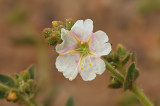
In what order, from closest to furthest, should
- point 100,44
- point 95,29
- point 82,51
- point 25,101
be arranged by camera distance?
point 100,44 → point 82,51 → point 25,101 → point 95,29

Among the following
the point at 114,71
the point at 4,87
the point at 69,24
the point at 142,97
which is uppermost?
the point at 69,24

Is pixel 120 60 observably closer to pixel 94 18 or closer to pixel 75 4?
pixel 94 18

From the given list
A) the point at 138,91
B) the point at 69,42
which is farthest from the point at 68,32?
the point at 138,91

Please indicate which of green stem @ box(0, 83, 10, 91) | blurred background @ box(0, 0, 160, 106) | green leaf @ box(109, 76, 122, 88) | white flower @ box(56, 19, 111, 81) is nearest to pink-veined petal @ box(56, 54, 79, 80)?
white flower @ box(56, 19, 111, 81)

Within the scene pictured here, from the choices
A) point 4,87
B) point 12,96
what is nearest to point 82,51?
point 12,96

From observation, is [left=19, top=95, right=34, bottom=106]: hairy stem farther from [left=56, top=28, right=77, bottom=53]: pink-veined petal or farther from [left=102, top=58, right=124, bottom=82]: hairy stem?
[left=102, top=58, right=124, bottom=82]: hairy stem

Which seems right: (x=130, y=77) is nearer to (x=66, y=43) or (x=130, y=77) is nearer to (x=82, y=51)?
(x=82, y=51)

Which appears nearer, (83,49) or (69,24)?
(69,24)
